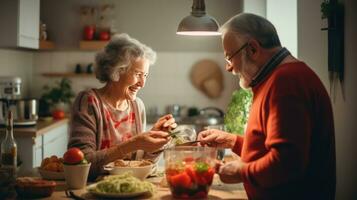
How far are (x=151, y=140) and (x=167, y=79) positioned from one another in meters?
3.69

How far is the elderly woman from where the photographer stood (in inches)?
109

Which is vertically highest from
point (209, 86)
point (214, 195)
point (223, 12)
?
point (223, 12)

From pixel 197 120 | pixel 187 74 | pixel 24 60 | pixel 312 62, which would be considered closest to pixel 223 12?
pixel 187 74

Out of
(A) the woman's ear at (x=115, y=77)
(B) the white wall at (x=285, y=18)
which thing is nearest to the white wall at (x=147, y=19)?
(B) the white wall at (x=285, y=18)

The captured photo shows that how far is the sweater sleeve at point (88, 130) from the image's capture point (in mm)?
2572

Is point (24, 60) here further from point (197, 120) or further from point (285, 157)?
point (285, 157)

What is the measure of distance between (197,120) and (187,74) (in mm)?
673

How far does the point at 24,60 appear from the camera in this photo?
5.97 m

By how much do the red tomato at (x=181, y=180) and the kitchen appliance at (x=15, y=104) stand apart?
2839 millimetres

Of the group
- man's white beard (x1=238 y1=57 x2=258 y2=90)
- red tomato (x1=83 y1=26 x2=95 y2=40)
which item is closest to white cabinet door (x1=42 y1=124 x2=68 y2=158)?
red tomato (x1=83 y1=26 x2=95 y2=40)

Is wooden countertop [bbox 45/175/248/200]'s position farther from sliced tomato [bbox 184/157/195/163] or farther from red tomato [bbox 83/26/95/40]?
red tomato [bbox 83/26/95/40]

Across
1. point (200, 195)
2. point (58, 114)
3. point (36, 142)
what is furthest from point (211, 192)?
point (58, 114)

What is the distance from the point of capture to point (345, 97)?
Answer: 2.37 m

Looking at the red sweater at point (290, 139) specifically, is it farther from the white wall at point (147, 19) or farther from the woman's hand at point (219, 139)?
the white wall at point (147, 19)
